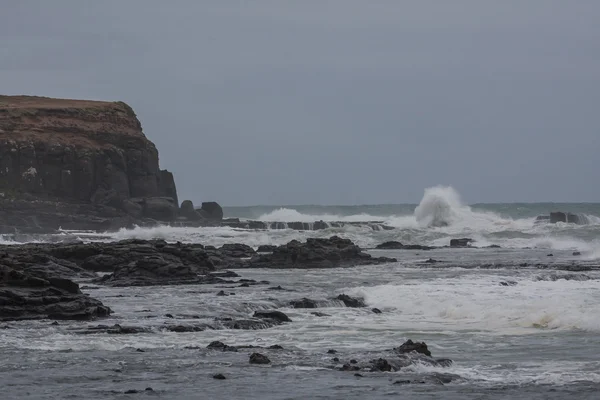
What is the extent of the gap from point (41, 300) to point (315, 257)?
2223 cm

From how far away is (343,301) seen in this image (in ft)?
89.7

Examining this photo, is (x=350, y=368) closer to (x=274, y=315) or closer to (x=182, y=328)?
(x=182, y=328)

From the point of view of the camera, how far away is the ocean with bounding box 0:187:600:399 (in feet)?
46.6

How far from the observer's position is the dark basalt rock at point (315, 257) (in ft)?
144

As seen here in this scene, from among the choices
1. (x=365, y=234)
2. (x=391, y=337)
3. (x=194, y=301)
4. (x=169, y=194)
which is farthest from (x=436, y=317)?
(x=169, y=194)

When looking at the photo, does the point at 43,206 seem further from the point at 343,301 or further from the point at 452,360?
the point at 452,360

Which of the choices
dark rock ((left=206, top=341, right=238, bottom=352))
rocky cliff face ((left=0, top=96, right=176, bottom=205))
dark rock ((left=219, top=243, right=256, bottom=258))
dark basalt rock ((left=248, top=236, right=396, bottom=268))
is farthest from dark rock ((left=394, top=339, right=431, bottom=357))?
rocky cliff face ((left=0, top=96, right=176, bottom=205))

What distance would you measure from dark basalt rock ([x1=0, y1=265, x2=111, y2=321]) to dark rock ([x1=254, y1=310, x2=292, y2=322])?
3.67m

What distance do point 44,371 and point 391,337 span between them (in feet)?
25.0

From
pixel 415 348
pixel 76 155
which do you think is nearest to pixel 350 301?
pixel 415 348

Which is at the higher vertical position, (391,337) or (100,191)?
(100,191)

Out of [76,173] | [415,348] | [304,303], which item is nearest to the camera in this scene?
[415,348]

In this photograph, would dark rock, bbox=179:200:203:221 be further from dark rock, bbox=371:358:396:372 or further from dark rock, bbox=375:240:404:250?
dark rock, bbox=371:358:396:372

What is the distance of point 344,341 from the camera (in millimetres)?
19500
